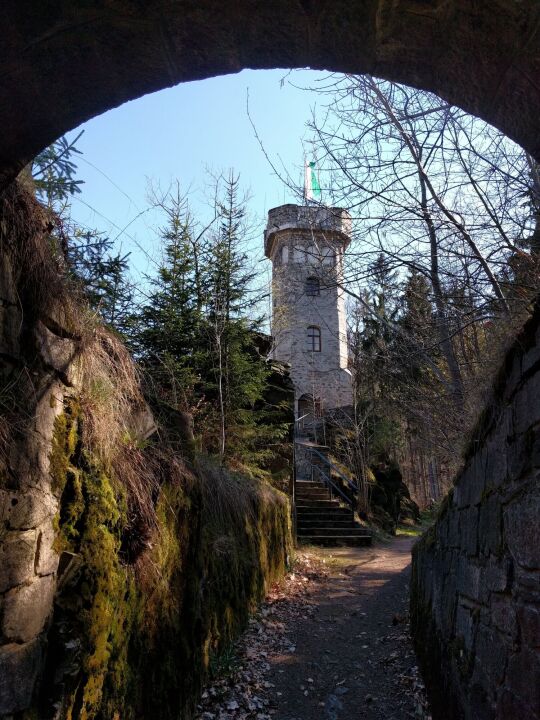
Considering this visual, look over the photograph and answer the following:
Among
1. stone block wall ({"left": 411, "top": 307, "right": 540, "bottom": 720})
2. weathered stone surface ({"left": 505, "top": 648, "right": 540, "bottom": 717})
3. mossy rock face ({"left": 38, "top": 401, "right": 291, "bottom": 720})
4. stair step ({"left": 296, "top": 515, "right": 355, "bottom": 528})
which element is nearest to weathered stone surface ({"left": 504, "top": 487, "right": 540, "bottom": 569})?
stone block wall ({"left": 411, "top": 307, "right": 540, "bottom": 720})

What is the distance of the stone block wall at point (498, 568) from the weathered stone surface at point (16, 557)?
195cm

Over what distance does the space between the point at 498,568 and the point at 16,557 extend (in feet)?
6.96

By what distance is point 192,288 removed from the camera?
A: 8.79 meters

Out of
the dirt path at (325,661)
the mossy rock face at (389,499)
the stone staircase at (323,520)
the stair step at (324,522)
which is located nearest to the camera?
the dirt path at (325,661)

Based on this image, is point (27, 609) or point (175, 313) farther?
point (175, 313)

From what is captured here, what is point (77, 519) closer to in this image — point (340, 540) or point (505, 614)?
point (505, 614)

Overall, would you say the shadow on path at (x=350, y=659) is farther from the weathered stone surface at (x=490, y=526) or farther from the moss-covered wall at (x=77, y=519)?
the weathered stone surface at (x=490, y=526)

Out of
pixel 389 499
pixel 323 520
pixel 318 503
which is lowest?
pixel 323 520

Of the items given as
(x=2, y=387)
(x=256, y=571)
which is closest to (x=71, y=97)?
(x=2, y=387)

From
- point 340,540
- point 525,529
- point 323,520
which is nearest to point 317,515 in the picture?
point 323,520

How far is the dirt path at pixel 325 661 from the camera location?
429cm

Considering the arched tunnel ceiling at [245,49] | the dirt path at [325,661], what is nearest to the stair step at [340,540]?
the dirt path at [325,661]

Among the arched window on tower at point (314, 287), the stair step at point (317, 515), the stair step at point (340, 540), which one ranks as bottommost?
the stair step at point (340, 540)

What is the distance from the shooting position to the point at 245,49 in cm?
210
